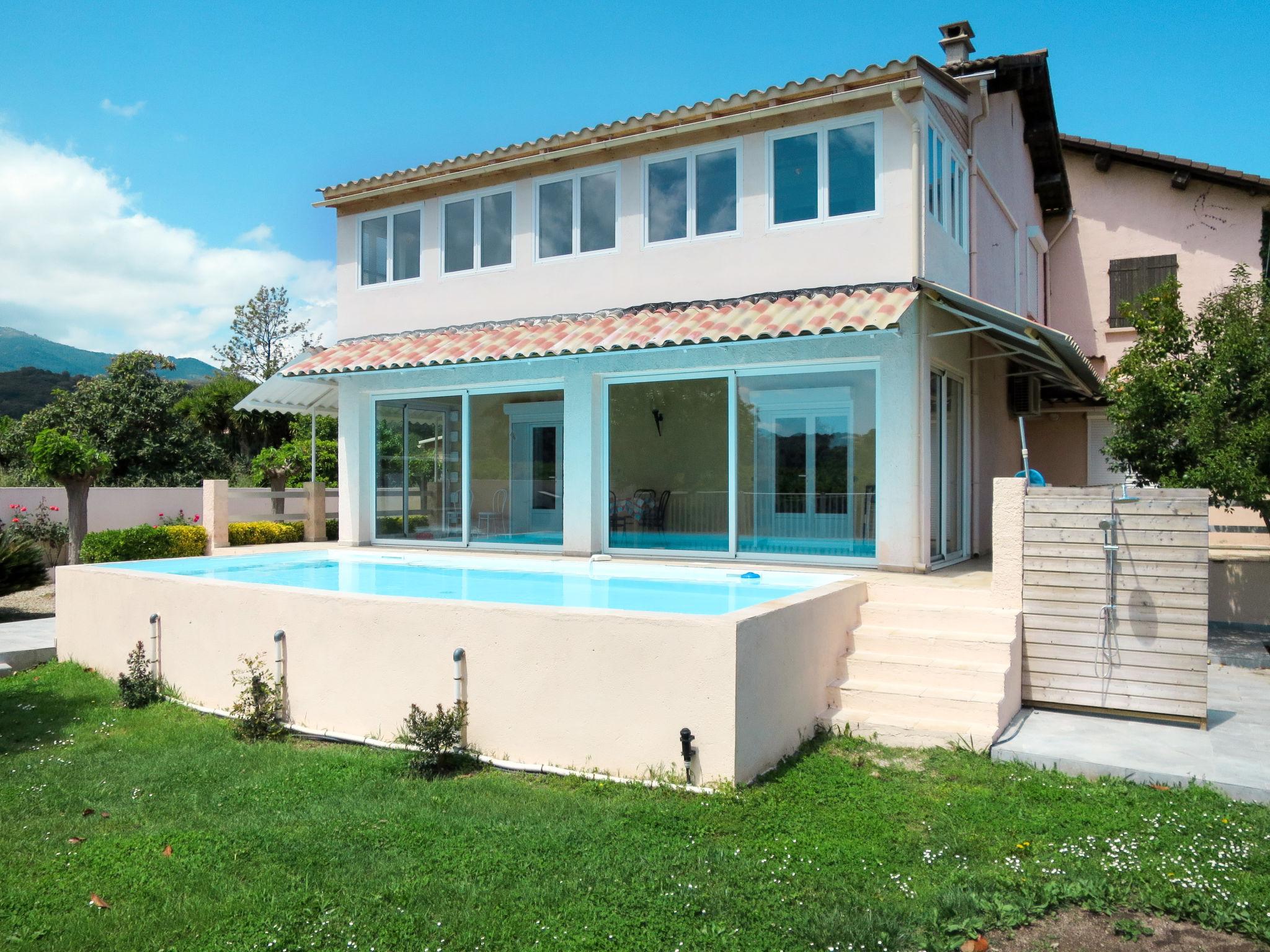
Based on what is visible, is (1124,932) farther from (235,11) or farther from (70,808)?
(235,11)

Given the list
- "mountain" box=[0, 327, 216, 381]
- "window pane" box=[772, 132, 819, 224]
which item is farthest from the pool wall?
"mountain" box=[0, 327, 216, 381]

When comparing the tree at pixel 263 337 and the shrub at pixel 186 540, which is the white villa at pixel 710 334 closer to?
the shrub at pixel 186 540

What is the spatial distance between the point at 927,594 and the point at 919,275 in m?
5.37

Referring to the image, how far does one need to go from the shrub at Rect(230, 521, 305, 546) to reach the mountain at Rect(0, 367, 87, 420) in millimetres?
62036

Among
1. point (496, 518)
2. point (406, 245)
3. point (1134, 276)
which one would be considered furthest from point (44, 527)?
point (1134, 276)

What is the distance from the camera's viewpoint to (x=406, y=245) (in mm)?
19734

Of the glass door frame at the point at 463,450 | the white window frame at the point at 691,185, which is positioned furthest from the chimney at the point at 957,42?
the glass door frame at the point at 463,450

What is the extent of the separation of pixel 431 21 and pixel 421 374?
11599 mm

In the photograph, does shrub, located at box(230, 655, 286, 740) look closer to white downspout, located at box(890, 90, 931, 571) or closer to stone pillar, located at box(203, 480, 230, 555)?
white downspout, located at box(890, 90, 931, 571)

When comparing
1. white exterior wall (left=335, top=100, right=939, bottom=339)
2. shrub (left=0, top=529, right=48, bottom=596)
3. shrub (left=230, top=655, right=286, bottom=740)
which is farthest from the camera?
shrub (left=0, top=529, right=48, bottom=596)

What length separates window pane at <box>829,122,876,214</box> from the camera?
47.8 ft

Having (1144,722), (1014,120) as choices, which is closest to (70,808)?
(1144,722)

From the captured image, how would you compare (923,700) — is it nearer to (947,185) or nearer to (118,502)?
(947,185)

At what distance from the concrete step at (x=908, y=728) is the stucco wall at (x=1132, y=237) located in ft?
64.6
